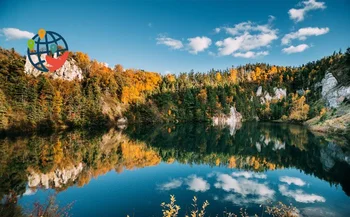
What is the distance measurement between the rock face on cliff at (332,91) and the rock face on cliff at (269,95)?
101 ft

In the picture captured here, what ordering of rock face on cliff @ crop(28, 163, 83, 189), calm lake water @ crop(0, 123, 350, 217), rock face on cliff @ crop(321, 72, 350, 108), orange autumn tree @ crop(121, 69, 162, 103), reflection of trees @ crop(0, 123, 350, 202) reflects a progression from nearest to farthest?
calm lake water @ crop(0, 123, 350, 217)
rock face on cliff @ crop(28, 163, 83, 189)
reflection of trees @ crop(0, 123, 350, 202)
rock face on cliff @ crop(321, 72, 350, 108)
orange autumn tree @ crop(121, 69, 162, 103)

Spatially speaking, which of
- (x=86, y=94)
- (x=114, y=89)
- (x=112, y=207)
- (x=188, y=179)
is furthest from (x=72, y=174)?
(x=114, y=89)

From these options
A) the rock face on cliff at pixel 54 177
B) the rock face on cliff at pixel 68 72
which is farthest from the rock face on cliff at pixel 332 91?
the rock face on cliff at pixel 68 72

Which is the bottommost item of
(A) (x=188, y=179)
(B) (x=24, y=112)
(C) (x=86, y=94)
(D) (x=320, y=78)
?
(A) (x=188, y=179)

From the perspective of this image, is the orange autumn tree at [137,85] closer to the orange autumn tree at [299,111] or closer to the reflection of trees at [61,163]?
the reflection of trees at [61,163]

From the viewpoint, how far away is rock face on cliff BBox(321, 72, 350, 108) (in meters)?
103

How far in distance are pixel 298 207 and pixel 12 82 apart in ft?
271

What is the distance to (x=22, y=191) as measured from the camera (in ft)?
64.6

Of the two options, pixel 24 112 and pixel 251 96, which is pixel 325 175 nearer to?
pixel 24 112

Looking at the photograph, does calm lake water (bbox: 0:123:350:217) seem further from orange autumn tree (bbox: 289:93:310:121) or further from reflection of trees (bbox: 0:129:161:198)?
orange autumn tree (bbox: 289:93:310:121)

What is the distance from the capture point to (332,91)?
399 feet

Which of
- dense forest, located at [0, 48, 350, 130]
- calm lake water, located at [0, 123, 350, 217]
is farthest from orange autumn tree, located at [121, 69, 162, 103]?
calm lake water, located at [0, 123, 350, 217]

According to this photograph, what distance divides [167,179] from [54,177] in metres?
12.4

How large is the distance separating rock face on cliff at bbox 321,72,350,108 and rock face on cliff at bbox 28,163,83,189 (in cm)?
11468
